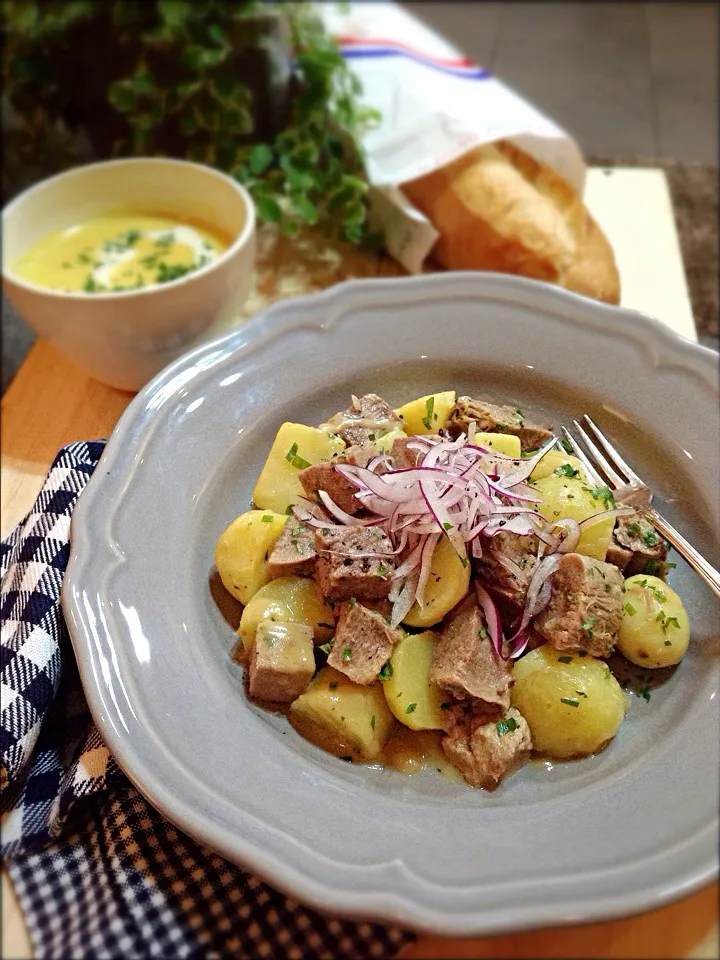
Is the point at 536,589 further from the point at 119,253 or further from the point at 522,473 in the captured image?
the point at 119,253

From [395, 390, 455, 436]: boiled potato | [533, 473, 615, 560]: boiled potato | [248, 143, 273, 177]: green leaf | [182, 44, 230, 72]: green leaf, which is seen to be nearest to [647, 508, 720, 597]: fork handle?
[533, 473, 615, 560]: boiled potato

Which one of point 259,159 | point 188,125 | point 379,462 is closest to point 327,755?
point 379,462

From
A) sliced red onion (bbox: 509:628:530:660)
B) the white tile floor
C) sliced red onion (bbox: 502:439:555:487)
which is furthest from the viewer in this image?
the white tile floor

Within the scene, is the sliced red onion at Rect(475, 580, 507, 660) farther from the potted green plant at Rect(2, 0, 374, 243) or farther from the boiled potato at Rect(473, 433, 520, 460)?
the potted green plant at Rect(2, 0, 374, 243)

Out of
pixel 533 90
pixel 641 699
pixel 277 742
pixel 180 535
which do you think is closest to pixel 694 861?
pixel 641 699

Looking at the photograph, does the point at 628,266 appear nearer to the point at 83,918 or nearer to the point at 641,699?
the point at 641,699

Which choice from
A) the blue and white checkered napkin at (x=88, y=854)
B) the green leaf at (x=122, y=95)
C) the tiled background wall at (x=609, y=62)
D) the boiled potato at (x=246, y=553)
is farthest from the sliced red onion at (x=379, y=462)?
the tiled background wall at (x=609, y=62)

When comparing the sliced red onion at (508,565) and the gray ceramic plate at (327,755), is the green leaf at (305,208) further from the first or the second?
the sliced red onion at (508,565)

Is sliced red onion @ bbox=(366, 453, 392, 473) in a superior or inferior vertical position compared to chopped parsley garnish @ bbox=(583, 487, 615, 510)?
superior
